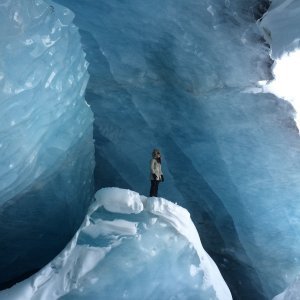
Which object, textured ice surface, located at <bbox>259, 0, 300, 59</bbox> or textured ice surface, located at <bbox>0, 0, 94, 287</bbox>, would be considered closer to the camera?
textured ice surface, located at <bbox>0, 0, 94, 287</bbox>

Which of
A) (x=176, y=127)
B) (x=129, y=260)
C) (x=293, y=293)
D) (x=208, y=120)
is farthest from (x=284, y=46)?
(x=129, y=260)

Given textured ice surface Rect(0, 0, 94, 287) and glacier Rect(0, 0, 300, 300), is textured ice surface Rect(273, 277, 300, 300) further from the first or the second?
textured ice surface Rect(0, 0, 94, 287)

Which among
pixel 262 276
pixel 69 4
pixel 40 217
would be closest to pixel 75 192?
pixel 40 217

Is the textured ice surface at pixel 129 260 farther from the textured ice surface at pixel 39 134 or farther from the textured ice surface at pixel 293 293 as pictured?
the textured ice surface at pixel 39 134

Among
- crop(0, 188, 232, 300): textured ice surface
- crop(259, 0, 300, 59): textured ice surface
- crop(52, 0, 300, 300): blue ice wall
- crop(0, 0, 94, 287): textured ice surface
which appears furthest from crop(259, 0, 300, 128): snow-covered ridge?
crop(0, 0, 94, 287): textured ice surface

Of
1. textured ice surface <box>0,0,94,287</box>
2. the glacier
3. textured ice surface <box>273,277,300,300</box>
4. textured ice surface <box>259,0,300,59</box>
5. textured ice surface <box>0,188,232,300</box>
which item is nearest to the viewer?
textured ice surface <box>0,188,232,300</box>

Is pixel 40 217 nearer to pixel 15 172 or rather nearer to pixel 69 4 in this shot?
pixel 15 172

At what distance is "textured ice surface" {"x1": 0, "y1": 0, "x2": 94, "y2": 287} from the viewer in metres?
4.08

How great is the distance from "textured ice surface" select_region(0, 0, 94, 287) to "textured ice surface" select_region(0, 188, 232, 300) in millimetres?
1018

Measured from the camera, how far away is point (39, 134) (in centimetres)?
458

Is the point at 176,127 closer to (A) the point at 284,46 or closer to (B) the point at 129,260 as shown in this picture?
(A) the point at 284,46

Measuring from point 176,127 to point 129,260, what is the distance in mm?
2509

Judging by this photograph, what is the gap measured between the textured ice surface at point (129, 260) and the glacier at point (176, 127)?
0.83 ft

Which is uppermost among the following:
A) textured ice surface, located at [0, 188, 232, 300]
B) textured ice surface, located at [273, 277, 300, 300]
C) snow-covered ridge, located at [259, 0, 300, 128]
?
snow-covered ridge, located at [259, 0, 300, 128]
